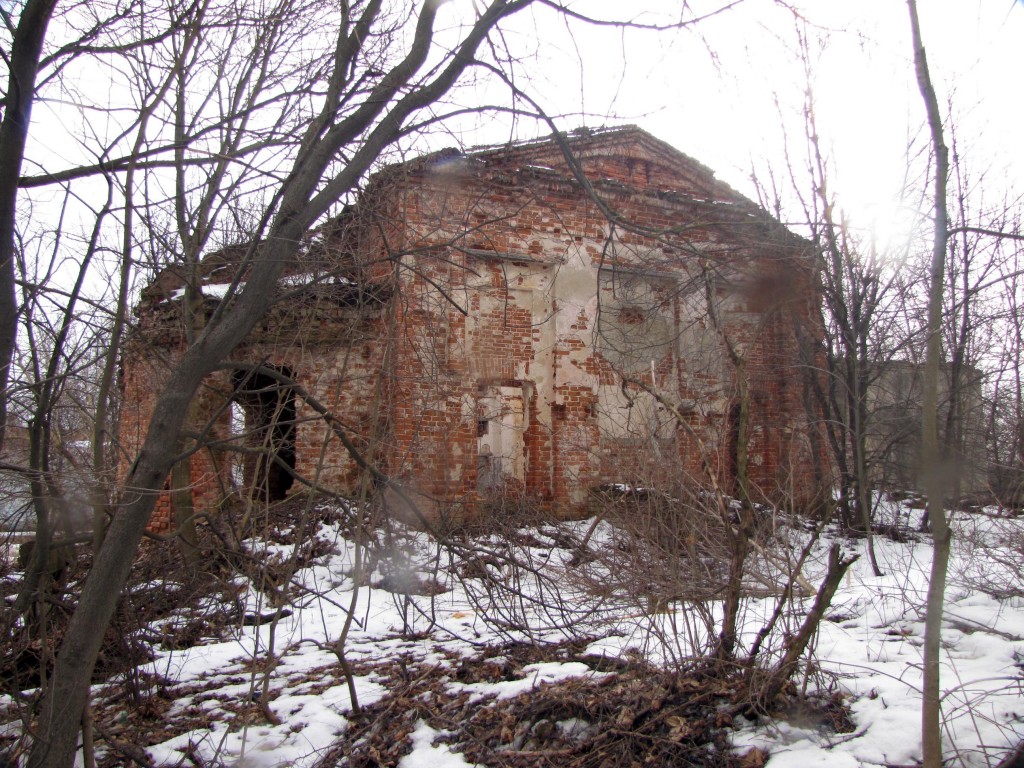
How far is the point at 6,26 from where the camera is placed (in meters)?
4.08

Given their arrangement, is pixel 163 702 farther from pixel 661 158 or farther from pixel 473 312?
pixel 661 158

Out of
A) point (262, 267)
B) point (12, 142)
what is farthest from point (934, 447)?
point (12, 142)

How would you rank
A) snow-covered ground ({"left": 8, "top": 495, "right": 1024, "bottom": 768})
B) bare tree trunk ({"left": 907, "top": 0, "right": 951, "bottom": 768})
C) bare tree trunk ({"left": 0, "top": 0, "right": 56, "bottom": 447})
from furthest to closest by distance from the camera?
bare tree trunk ({"left": 0, "top": 0, "right": 56, "bottom": 447})
snow-covered ground ({"left": 8, "top": 495, "right": 1024, "bottom": 768})
bare tree trunk ({"left": 907, "top": 0, "right": 951, "bottom": 768})

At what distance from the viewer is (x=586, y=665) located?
15.7 feet

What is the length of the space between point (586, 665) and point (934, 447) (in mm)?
3087

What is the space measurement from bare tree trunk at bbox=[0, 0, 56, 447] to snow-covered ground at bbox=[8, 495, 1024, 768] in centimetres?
189

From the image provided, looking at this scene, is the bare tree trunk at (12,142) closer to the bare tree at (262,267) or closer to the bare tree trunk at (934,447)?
the bare tree at (262,267)

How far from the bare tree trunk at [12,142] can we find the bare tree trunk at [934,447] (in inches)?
→ 160

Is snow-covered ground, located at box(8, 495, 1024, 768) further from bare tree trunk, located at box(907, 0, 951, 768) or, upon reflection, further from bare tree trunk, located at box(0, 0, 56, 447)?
bare tree trunk, located at box(0, 0, 56, 447)

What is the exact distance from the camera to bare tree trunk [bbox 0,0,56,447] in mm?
3746

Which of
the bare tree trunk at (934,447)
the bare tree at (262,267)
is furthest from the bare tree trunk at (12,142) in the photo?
the bare tree trunk at (934,447)

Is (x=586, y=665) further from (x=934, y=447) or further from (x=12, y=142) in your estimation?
(x=12, y=142)

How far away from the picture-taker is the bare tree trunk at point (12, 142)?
375 cm

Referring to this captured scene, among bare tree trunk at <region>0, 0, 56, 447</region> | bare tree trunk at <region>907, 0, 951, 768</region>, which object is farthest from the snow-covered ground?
bare tree trunk at <region>0, 0, 56, 447</region>
